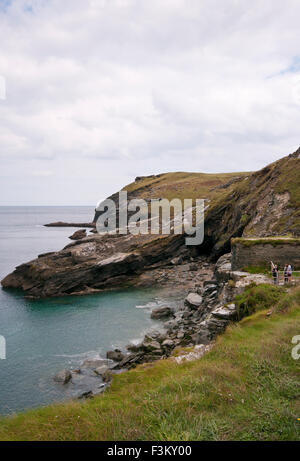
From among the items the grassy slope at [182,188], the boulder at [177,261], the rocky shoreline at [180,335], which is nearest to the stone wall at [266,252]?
the rocky shoreline at [180,335]

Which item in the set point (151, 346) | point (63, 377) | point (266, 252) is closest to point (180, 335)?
point (151, 346)

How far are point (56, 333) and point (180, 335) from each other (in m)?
12.0

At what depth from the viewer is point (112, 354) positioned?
2138cm

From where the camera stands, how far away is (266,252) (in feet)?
70.4

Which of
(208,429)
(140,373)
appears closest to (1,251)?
(140,373)

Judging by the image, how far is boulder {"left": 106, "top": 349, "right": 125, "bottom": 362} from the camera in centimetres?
2095

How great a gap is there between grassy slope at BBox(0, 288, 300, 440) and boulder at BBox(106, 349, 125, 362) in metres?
12.8

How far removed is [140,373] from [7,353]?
18051mm

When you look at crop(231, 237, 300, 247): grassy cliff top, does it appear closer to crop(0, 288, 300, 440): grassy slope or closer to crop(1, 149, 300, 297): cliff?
crop(1, 149, 300, 297): cliff

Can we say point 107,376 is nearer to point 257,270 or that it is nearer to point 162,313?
point 162,313

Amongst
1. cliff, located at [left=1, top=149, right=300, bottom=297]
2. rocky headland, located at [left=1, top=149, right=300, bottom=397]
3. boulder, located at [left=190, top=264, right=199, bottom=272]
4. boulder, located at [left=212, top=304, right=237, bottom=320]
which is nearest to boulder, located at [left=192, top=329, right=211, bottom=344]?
boulder, located at [left=212, top=304, right=237, bottom=320]

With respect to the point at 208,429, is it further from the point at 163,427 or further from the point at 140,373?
the point at 140,373

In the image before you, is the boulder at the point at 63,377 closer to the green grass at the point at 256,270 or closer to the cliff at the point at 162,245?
the green grass at the point at 256,270

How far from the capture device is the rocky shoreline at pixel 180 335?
14.7m
